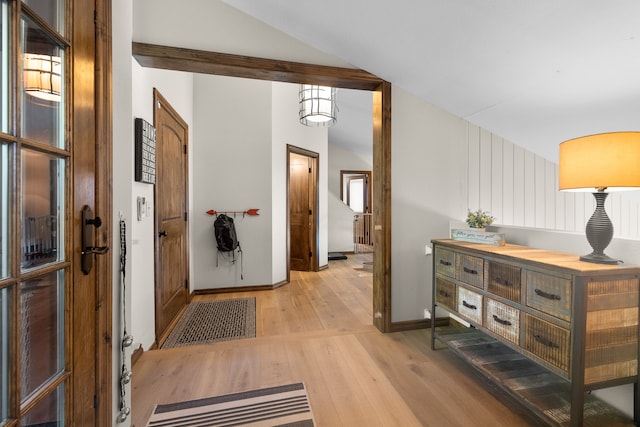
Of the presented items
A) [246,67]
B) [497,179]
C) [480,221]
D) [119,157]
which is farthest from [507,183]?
[119,157]

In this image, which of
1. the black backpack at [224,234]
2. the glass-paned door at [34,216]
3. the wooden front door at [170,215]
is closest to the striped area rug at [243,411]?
the glass-paned door at [34,216]

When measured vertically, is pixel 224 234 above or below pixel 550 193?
below

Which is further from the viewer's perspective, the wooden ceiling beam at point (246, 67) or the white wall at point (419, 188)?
the white wall at point (419, 188)

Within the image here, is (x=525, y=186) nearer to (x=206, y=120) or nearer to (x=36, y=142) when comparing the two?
(x=36, y=142)

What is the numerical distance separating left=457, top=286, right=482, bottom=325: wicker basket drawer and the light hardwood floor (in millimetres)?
416

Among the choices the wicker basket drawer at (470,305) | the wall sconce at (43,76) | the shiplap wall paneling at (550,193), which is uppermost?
the wall sconce at (43,76)

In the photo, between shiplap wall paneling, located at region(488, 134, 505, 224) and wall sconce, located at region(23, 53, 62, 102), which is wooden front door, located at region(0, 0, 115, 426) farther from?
shiplap wall paneling, located at region(488, 134, 505, 224)

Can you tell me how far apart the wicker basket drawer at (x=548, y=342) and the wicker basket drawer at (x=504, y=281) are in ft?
0.43

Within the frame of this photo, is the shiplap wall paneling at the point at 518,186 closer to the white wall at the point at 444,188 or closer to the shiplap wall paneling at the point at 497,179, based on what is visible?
the white wall at the point at 444,188

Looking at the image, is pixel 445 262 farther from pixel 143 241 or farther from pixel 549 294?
pixel 143 241

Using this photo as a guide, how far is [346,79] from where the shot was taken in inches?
96.5

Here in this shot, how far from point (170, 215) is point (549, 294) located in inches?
118

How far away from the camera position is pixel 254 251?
13.0 ft

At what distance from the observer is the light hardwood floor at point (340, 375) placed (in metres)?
1.59
